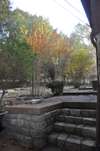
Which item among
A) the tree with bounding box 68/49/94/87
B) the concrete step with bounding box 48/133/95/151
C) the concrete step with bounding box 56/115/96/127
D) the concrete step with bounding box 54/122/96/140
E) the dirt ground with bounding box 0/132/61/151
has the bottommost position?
the dirt ground with bounding box 0/132/61/151

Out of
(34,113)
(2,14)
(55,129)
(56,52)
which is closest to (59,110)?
(55,129)

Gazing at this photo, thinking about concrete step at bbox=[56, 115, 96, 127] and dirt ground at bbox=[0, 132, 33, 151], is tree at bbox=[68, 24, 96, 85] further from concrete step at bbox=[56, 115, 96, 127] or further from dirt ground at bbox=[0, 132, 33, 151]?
dirt ground at bbox=[0, 132, 33, 151]

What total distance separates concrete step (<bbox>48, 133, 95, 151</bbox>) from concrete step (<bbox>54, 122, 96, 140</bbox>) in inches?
3.4

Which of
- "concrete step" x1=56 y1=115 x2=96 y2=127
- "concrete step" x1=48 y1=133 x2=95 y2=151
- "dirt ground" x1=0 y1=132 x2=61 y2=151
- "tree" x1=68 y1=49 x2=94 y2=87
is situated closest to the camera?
"concrete step" x1=48 y1=133 x2=95 y2=151

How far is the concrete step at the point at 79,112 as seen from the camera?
356 centimetres

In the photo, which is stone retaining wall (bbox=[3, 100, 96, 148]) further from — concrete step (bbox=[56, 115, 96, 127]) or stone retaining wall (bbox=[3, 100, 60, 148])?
concrete step (bbox=[56, 115, 96, 127])

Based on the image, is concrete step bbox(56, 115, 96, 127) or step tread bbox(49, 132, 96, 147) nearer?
step tread bbox(49, 132, 96, 147)

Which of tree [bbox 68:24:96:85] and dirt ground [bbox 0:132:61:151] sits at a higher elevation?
tree [bbox 68:24:96:85]

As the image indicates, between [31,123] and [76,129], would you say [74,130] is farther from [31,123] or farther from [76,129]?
[31,123]

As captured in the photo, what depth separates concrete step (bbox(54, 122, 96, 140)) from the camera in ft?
10.3

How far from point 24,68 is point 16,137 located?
2938 millimetres

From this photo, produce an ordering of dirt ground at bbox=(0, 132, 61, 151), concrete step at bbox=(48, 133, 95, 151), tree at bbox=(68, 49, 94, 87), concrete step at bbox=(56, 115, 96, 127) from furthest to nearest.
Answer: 1. tree at bbox=(68, 49, 94, 87)
2. concrete step at bbox=(56, 115, 96, 127)
3. dirt ground at bbox=(0, 132, 61, 151)
4. concrete step at bbox=(48, 133, 95, 151)

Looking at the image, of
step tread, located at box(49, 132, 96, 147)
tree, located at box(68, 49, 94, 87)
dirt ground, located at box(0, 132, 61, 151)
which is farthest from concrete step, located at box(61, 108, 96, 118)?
tree, located at box(68, 49, 94, 87)

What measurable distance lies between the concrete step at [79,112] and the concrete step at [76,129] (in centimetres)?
28
